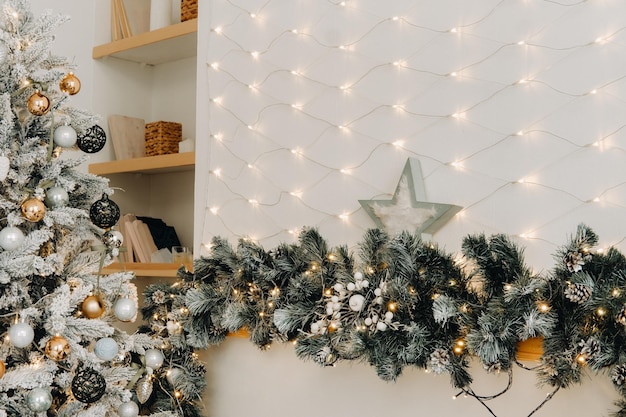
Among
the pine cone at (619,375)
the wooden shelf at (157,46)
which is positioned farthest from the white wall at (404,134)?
the wooden shelf at (157,46)

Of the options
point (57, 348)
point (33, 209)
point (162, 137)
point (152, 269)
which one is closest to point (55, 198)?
point (33, 209)

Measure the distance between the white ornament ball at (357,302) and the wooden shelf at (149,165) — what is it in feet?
3.21

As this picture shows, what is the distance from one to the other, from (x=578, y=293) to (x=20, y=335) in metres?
1.06

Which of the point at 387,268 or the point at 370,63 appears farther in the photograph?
the point at 370,63

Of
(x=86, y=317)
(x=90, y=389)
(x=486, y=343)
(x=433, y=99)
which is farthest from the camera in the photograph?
(x=433, y=99)

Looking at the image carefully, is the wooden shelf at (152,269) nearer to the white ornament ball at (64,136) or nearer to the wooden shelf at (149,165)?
the wooden shelf at (149,165)

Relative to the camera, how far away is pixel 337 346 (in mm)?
1548

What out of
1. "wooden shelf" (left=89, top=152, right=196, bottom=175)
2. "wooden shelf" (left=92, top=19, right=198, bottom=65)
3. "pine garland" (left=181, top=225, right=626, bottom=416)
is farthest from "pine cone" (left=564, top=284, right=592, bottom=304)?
"wooden shelf" (left=92, top=19, right=198, bottom=65)

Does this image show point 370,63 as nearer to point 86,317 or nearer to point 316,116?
point 316,116

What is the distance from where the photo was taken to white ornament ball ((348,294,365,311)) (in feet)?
4.94

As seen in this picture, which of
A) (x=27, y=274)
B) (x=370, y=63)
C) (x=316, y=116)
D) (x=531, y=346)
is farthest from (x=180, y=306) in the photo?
(x=531, y=346)

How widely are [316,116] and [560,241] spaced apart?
28.2 inches

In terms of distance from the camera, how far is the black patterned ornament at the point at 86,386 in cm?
142

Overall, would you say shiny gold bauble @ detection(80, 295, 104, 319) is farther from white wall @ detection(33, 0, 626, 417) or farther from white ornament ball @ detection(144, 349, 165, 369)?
white wall @ detection(33, 0, 626, 417)
